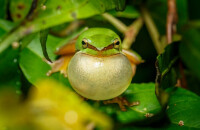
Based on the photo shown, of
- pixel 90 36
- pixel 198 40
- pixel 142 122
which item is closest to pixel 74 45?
pixel 90 36

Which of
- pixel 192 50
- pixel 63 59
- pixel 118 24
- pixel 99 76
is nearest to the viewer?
pixel 99 76

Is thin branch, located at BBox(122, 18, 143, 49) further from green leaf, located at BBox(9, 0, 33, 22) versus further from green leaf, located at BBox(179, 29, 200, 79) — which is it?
green leaf, located at BBox(9, 0, 33, 22)

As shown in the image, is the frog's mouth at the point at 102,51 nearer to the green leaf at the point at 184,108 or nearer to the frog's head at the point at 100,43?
the frog's head at the point at 100,43

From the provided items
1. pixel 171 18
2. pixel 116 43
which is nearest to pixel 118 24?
pixel 171 18

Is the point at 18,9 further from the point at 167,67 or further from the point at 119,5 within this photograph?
the point at 167,67

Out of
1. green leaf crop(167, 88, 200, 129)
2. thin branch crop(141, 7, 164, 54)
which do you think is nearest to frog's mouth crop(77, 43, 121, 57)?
green leaf crop(167, 88, 200, 129)
